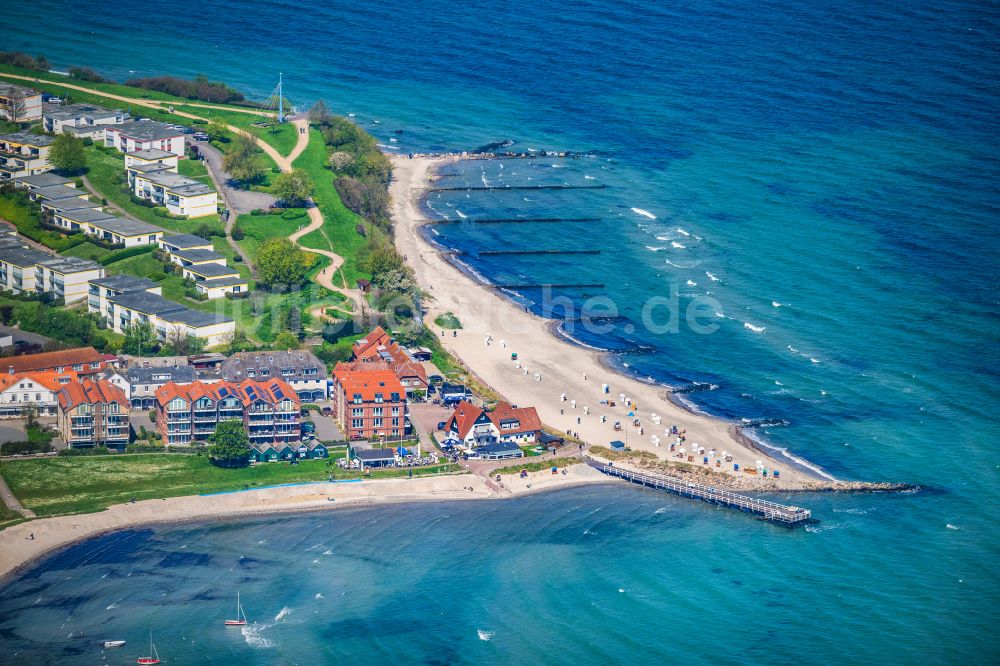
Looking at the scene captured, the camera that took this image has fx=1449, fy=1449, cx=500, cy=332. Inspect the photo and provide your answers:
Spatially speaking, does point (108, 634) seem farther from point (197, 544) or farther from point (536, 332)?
point (536, 332)

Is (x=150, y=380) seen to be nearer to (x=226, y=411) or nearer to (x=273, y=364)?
(x=226, y=411)

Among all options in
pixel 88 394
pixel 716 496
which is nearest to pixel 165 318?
pixel 88 394

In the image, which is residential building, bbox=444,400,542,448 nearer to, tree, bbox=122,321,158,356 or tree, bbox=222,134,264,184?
tree, bbox=122,321,158,356

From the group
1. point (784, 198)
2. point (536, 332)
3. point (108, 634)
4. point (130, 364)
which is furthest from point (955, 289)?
point (108, 634)

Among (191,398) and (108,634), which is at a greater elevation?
(191,398)

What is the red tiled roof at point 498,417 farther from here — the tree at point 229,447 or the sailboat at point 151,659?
the sailboat at point 151,659

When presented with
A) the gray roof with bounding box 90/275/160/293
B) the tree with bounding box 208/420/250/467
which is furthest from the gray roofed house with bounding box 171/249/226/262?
the tree with bounding box 208/420/250/467

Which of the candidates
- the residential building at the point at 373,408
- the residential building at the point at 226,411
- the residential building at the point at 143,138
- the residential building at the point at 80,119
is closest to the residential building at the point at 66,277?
the residential building at the point at 226,411
